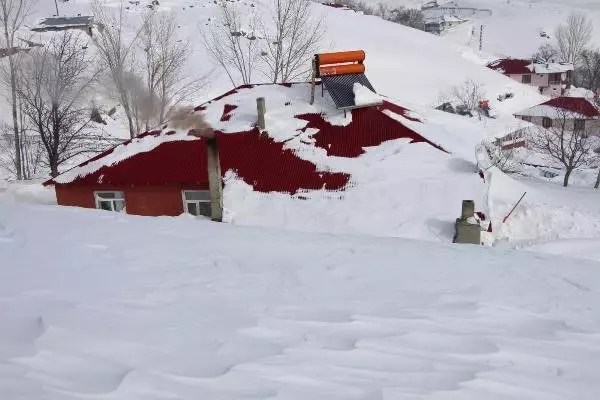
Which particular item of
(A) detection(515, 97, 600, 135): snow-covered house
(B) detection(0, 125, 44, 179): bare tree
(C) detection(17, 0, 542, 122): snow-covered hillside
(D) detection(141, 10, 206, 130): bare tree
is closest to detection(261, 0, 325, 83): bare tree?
(D) detection(141, 10, 206, 130): bare tree

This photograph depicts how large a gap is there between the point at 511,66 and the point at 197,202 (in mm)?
53817

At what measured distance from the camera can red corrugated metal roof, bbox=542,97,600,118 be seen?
126ft

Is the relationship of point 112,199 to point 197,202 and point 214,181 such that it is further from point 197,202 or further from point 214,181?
point 214,181

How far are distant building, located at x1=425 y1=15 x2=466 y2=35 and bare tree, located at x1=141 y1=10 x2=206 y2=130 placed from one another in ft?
193

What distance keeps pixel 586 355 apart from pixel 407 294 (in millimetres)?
1380

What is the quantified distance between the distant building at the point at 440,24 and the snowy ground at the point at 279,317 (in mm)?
92029

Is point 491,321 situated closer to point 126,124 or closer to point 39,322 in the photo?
point 39,322

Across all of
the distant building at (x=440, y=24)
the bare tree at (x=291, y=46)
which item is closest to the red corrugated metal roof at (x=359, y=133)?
the bare tree at (x=291, y=46)

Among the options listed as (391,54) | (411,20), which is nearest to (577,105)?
(391,54)

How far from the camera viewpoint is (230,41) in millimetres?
39625

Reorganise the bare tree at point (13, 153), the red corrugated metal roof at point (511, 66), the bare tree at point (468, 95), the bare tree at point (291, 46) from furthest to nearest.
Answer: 1. the red corrugated metal roof at point (511, 66)
2. the bare tree at point (468, 95)
3. the bare tree at point (291, 46)
4. the bare tree at point (13, 153)

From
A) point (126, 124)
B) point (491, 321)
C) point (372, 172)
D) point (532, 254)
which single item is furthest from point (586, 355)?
point (126, 124)

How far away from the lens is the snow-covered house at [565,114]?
126ft

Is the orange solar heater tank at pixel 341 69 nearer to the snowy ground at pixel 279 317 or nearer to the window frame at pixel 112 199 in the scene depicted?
the window frame at pixel 112 199
